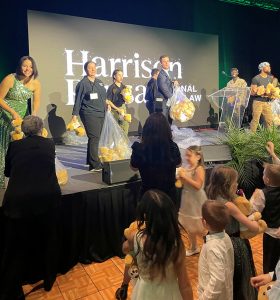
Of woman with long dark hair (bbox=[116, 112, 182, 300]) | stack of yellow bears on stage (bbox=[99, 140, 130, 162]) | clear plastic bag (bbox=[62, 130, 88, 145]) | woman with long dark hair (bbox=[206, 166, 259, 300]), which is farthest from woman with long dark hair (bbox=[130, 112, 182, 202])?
clear plastic bag (bbox=[62, 130, 88, 145])

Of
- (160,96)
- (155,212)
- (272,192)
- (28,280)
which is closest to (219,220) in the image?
(155,212)

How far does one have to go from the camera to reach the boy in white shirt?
1495 millimetres

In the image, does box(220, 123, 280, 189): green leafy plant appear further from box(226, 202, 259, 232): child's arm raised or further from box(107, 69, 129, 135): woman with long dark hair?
box(226, 202, 259, 232): child's arm raised

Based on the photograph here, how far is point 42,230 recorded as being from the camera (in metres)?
2.32

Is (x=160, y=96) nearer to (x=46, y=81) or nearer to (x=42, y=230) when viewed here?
(x=46, y=81)

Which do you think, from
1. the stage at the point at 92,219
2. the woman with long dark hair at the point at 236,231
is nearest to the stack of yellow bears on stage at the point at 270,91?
the stage at the point at 92,219

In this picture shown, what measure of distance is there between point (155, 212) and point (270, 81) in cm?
524

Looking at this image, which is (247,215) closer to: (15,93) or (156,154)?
(156,154)

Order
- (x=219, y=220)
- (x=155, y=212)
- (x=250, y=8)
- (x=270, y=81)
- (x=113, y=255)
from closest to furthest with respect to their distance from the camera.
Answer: (x=155, y=212) → (x=219, y=220) → (x=113, y=255) → (x=270, y=81) → (x=250, y=8)

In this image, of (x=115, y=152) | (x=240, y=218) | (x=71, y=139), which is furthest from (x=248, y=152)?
(x=71, y=139)

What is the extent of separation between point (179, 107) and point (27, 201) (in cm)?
340

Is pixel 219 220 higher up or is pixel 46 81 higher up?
pixel 46 81

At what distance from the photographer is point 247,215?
203cm

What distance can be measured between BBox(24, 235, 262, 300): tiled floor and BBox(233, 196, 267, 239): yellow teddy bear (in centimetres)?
78
